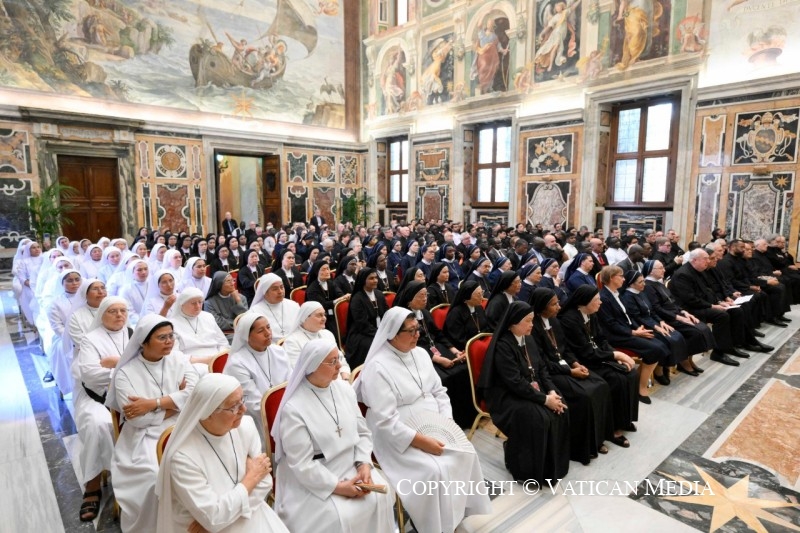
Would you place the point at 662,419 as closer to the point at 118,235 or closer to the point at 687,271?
the point at 687,271

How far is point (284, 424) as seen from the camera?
246cm

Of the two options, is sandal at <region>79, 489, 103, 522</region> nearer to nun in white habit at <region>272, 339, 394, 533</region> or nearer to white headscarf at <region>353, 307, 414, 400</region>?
nun in white habit at <region>272, 339, 394, 533</region>

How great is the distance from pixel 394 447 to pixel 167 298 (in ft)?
11.4

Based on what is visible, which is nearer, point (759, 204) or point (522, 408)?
point (522, 408)

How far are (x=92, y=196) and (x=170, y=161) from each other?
8.46 ft

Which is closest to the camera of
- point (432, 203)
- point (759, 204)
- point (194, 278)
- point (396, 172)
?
point (194, 278)

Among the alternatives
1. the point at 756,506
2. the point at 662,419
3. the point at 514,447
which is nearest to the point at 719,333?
the point at 662,419

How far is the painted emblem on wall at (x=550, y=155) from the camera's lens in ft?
45.0

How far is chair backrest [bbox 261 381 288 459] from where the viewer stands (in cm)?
278

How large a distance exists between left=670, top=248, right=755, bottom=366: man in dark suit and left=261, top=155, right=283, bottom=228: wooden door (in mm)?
14826

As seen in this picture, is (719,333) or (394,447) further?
(719,333)

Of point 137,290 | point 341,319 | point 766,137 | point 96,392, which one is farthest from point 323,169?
point 96,392

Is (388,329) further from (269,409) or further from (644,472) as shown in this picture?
(644,472)

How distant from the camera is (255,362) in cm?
346
